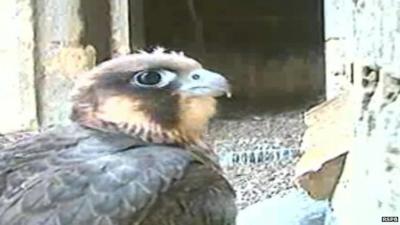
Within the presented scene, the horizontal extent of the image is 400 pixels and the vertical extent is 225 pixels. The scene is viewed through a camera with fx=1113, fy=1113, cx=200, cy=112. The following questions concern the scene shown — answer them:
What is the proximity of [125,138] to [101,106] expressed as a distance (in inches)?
3.6

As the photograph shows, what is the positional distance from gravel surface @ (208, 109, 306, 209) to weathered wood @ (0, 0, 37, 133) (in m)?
0.74

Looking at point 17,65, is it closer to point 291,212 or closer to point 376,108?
point 291,212

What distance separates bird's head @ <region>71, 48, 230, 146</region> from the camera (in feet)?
6.26

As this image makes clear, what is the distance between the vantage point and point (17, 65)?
14.4 ft

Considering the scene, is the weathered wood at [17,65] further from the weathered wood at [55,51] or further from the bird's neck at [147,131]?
the bird's neck at [147,131]

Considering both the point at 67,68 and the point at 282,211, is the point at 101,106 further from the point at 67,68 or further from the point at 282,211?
the point at 67,68

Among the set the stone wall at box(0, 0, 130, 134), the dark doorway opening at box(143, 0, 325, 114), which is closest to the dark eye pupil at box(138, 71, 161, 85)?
the stone wall at box(0, 0, 130, 134)

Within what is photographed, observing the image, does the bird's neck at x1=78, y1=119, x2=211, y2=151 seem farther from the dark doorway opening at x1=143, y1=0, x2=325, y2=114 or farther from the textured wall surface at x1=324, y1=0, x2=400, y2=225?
the dark doorway opening at x1=143, y1=0, x2=325, y2=114

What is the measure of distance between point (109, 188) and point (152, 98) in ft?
0.99

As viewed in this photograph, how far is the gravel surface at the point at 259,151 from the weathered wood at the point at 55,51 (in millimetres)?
606

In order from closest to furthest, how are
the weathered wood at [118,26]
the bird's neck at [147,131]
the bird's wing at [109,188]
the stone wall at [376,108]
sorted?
the stone wall at [376,108] → the bird's wing at [109,188] → the bird's neck at [147,131] → the weathered wood at [118,26]

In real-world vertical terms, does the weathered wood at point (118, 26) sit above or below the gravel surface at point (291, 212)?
→ above

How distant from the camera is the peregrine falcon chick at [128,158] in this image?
5.40ft

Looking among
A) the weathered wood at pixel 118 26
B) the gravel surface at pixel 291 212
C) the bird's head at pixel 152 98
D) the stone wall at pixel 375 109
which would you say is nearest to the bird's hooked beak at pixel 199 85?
the bird's head at pixel 152 98
